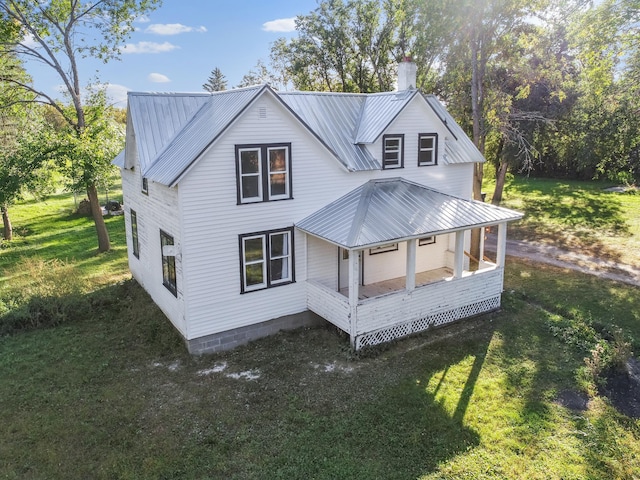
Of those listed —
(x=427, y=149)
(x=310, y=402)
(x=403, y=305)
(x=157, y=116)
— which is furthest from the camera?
(x=427, y=149)

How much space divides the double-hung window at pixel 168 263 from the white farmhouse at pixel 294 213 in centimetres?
7

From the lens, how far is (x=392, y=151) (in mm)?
16562

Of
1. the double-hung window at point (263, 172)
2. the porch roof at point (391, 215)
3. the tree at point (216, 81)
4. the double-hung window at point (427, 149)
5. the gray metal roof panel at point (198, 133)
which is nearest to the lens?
the gray metal roof panel at point (198, 133)

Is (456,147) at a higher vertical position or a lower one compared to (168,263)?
higher

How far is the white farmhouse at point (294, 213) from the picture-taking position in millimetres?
13109

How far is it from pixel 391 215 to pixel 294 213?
9.96ft

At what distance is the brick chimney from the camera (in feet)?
59.7

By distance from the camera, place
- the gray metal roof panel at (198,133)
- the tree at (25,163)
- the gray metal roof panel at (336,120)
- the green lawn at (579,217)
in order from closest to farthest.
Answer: the gray metal roof panel at (198,133) → the gray metal roof panel at (336,120) → the tree at (25,163) → the green lawn at (579,217)

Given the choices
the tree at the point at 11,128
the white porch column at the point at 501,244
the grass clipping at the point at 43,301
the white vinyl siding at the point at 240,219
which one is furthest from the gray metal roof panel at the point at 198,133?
the tree at the point at 11,128

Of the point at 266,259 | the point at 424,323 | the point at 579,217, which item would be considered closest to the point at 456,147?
the point at 424,323

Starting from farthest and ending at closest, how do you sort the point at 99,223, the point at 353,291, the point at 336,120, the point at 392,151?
the point at 99,223
the point at 336,120
the point at 392,151
the point at 353,291

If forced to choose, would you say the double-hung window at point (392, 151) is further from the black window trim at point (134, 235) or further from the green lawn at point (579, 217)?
the green lawn at point (579, 217)

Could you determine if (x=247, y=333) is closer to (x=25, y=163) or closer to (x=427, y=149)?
(x=427, y=149)

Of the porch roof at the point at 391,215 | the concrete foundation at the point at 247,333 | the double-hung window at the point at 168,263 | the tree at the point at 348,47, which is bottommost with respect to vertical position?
the concrete foundation at the point at 247,333
